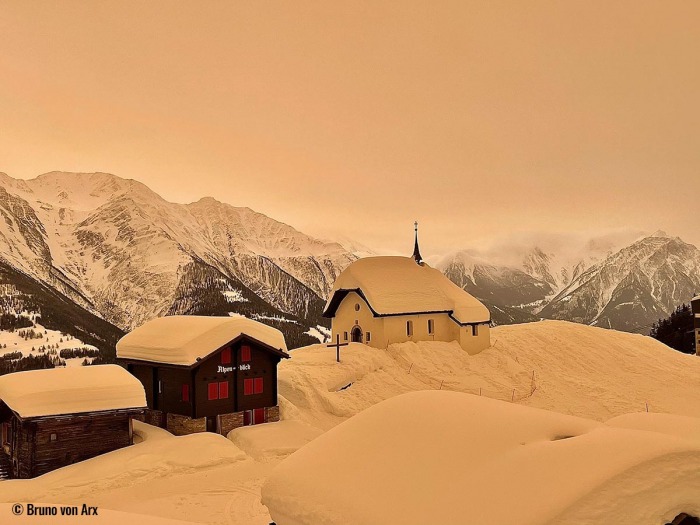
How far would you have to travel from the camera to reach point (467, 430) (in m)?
8.95

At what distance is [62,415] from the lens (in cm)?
2164

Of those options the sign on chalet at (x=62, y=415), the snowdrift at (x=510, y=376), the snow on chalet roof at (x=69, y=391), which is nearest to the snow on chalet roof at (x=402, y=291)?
the snowdrift at (x=510, y=376)

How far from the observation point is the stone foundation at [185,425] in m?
26.0

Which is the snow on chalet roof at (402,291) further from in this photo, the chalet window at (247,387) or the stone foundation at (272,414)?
the chalet window at (247,387)

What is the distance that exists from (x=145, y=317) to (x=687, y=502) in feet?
664

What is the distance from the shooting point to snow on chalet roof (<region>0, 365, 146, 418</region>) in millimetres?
21500

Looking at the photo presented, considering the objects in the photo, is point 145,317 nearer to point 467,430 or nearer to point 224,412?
point 224,412

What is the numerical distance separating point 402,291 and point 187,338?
15.4m

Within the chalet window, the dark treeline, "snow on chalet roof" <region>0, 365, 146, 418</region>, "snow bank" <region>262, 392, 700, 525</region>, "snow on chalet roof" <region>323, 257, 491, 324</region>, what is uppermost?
"snow on chalet roof" <region>323, 257, 491, 324</region>

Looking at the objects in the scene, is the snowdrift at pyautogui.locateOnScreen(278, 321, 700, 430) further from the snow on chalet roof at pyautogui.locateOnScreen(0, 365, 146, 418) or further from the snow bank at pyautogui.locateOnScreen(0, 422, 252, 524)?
the snow on chalet roof at pyautogui.locateOnScreen(0, 365, 146, 418)

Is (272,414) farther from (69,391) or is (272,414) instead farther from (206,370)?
(69,391)

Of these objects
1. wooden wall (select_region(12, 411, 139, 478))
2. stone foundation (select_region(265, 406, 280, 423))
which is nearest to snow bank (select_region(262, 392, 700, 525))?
wooden wall (select_region(12, 411, 139, 478))

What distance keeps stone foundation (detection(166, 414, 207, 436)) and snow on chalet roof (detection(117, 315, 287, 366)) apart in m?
2.57

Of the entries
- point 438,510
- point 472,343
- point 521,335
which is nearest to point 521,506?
point 438,510
